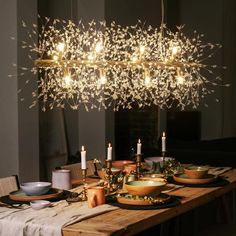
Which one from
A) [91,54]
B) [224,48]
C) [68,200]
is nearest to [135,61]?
[91,54]

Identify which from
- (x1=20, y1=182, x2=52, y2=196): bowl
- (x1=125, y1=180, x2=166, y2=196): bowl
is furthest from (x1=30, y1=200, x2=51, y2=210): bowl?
(x1=125, y1=180, x2=166, y2=196): bowl

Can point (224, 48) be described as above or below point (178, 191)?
above

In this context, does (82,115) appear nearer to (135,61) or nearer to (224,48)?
(135,61)

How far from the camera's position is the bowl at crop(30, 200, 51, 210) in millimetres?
2576

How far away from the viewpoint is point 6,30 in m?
4.40

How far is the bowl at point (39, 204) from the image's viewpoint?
2576 millimetres

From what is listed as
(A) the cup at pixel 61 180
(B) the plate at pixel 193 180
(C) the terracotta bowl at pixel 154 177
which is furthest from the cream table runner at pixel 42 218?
(B) the plate at pixel 193 180

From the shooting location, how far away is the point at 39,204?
2596 mm

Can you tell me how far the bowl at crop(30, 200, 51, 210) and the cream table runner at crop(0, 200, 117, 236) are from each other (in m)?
0.02

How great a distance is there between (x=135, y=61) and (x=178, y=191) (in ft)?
3.27

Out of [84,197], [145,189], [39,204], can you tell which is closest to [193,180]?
[145,189]

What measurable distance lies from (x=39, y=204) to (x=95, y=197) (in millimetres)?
285

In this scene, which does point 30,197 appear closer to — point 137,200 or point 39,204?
point 39,204

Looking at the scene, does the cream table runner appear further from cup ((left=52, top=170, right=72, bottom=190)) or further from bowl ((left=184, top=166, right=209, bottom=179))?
bowl ((left=184, top=166, right=209, bottom=179))
